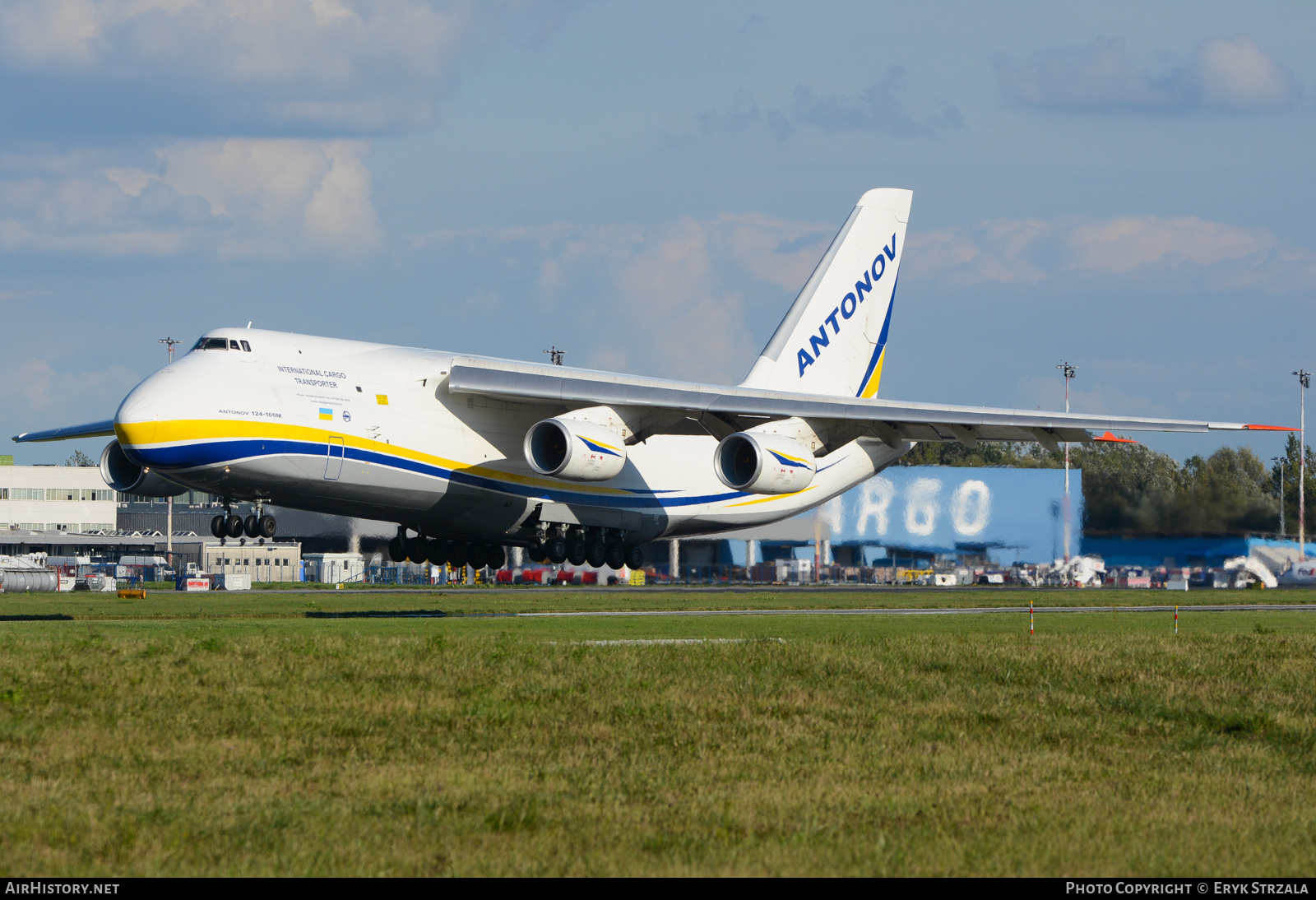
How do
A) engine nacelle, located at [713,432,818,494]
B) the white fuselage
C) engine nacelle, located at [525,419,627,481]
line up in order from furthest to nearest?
engine nacelle, located at [713,432,818,494] → engine nacelle, located at [525,419,627,481] → the white fuselage

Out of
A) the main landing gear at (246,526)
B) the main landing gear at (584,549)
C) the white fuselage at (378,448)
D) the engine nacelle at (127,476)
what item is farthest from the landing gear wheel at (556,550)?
the engine nacelle at (127,476)

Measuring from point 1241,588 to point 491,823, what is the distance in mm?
49909

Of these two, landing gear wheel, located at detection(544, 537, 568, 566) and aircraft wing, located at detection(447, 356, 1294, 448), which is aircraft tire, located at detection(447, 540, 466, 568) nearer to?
landing gear wheel, located at detection(544, 537, 568, 566)

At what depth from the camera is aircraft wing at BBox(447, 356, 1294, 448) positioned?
2977cm

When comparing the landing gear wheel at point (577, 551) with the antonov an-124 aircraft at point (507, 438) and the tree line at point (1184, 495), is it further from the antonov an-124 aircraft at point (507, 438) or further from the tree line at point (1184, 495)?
the tree line at point (1184, 495)

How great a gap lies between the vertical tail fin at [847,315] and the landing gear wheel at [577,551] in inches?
271

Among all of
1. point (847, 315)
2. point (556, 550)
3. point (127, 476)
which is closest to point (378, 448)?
point (556, 550)

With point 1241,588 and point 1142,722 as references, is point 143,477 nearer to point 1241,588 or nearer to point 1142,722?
point 1142,722

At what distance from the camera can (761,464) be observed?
29.6 metres

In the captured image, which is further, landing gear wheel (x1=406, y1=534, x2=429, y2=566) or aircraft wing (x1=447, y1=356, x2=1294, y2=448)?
landing gear wheel (x1=406, y1=534, x2=429, y2=566)

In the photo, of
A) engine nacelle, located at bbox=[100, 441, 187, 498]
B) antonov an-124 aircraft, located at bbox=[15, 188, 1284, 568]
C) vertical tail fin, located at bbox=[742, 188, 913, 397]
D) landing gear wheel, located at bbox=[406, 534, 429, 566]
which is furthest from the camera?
vertical tail fin, located at bbox=[742, 188, 913, 397]

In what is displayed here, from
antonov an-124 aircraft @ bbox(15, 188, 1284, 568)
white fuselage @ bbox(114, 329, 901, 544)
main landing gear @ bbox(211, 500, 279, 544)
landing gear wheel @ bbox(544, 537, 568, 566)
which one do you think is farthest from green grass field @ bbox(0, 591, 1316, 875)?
landing gear wheel @ bbox(544, 537, 568, 566)

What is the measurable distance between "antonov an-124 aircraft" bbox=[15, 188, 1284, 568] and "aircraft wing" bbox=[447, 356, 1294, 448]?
5 cm

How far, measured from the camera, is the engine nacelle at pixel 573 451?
2878cm
